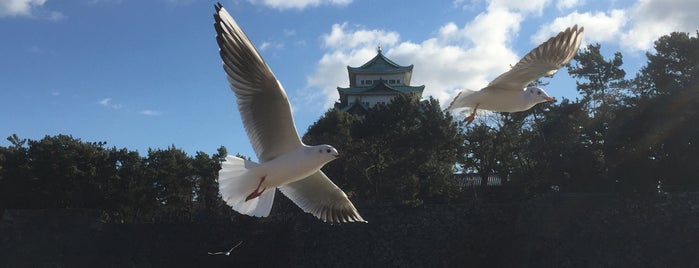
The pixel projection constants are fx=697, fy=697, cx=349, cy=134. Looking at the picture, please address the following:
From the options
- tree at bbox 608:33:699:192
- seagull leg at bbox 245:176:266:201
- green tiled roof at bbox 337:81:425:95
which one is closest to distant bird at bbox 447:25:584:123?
seagull leg at bbox 245:176:266:201

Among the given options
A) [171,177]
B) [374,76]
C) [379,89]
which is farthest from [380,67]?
[171,177]

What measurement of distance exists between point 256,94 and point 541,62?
1.57 m

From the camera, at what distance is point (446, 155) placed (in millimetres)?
14320

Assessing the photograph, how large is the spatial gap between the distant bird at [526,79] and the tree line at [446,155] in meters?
7.18

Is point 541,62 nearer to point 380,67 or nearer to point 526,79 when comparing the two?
point 526,79

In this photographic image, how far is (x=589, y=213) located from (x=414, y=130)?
13.9ft

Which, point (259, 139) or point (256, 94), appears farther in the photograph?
point (259, 139)

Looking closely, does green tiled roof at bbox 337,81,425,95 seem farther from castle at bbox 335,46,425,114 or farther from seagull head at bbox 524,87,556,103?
seagull head at bbox 524,87,556,103

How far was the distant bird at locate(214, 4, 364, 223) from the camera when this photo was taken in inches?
130

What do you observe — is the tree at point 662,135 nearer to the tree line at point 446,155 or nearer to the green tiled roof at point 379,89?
the tree line at point 446,155

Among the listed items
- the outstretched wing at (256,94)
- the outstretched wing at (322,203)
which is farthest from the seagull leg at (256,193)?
the outstretched wing at (322,203)

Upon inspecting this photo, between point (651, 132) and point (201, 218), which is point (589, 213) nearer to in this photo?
point (651, 132)

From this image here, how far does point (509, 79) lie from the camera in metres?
3.85

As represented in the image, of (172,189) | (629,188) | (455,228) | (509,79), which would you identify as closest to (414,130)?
(455,228)
